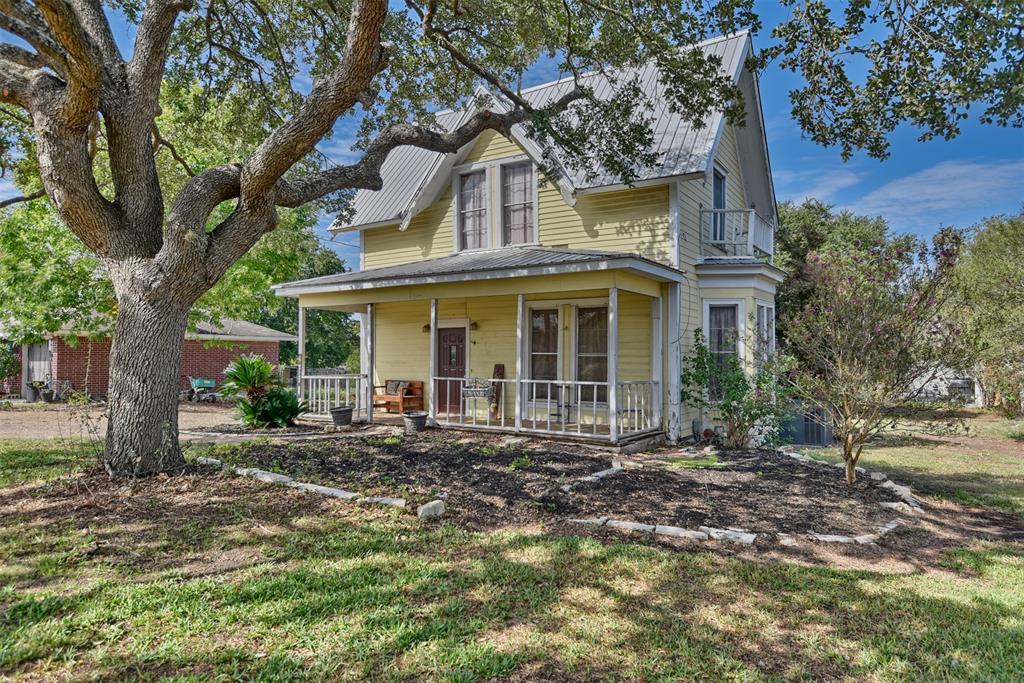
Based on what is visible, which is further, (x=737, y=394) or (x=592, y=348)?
(x=592, y=348)

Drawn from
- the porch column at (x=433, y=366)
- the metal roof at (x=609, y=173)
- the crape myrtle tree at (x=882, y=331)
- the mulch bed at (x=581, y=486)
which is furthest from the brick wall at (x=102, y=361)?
the crape myrtle tree at (x=882, y=331)

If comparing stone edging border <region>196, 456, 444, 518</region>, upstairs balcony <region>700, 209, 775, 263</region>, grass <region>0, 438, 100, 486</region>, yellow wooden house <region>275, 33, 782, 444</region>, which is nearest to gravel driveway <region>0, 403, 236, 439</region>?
grass <region>0, 438, 100, 486</region>

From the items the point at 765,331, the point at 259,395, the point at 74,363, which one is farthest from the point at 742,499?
the point at 74,363

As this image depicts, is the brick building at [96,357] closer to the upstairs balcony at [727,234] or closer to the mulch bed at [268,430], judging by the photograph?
the mulch bed at [268,430]

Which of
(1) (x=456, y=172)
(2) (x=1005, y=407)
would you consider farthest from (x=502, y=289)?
(2) (x=1005, y=407)

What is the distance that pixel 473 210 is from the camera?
45.0ft

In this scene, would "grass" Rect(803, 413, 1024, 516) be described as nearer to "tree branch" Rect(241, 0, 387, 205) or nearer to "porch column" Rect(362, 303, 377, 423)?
"tree branch" Rect(241, 0, 387, 205)

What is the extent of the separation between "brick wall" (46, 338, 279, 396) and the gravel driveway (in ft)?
5.39

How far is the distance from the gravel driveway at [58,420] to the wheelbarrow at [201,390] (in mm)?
2097

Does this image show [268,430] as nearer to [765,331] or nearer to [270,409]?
[270,409]

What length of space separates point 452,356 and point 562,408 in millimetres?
4748

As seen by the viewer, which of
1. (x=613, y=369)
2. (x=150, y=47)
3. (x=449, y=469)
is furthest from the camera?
(x=613, y=369)

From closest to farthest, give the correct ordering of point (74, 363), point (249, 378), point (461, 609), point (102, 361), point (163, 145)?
point (461, 609) → point (163, 145) → point (249, 378) → point (74, 363) → point (102, 361)

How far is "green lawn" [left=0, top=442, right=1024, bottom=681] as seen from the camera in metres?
3.10
